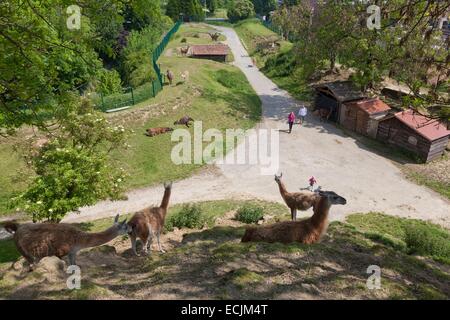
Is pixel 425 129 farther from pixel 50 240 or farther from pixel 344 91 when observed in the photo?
pixel 50 240

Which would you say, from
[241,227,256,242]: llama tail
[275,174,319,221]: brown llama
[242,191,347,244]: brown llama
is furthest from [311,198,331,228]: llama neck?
[275,174,319,221]: brown llama

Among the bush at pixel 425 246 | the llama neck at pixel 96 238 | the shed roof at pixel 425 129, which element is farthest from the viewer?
the shed roof at pixel 425 129

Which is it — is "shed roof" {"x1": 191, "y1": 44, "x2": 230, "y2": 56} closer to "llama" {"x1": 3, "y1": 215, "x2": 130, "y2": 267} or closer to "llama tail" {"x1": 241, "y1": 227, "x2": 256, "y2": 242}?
"llama tail" {"x1": 241, "y1": 227, "x2": 256, "y2": 242}

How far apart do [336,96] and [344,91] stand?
4.82ft

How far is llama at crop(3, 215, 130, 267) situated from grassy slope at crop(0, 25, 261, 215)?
440 inches

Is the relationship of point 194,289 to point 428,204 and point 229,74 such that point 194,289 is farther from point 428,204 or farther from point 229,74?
point 229,74

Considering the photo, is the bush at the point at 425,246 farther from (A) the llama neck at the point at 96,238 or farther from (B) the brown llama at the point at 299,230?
(A) the llama neck at the point at 96,238

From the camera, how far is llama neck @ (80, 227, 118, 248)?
11.0 metres

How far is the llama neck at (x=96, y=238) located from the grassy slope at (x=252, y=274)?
0.70 m

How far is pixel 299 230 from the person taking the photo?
39.3ft

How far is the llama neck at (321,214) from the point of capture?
472 inches

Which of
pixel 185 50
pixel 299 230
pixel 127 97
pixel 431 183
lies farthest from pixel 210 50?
pixel 299 230

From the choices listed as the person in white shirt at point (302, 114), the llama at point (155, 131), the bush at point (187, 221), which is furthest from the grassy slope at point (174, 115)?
the bush at point (187, 221)
